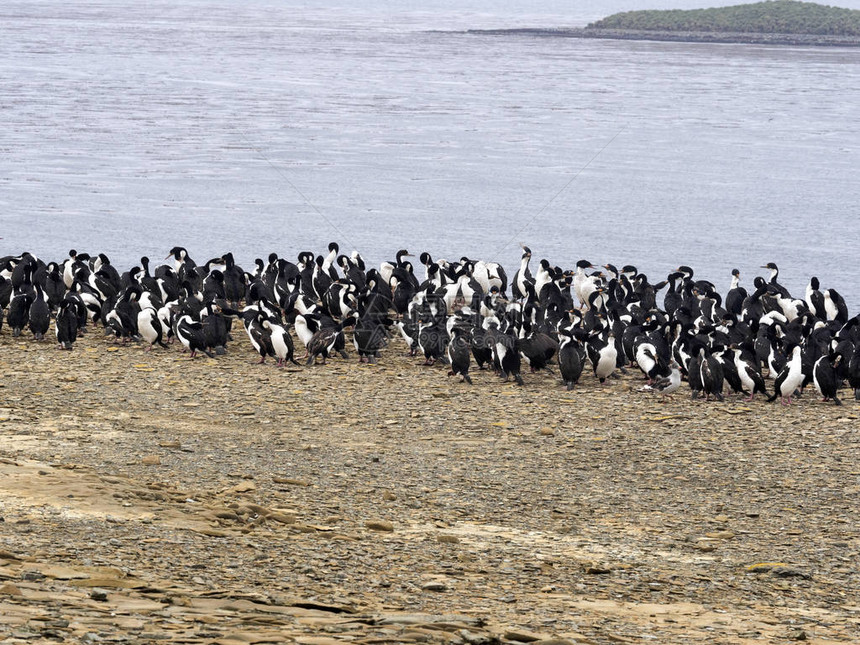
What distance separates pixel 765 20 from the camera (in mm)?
100688

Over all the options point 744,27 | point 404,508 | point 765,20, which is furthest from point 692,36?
point 404,508

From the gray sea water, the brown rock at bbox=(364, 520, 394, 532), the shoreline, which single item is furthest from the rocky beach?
the shoreline

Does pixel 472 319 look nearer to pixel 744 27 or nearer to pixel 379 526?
pixel 379 526

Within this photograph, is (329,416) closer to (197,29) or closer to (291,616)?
(291,616)

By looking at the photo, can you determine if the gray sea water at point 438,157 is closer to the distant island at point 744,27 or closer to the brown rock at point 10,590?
the brown rock at point 10,590

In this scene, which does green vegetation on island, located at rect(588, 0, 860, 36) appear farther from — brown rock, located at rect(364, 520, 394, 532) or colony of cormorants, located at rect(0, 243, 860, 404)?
brown rock, located at rect(364, 520, 394, 532)

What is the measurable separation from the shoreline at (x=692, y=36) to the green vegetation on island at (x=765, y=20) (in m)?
2.05

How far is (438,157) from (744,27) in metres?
69.0

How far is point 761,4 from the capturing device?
105m

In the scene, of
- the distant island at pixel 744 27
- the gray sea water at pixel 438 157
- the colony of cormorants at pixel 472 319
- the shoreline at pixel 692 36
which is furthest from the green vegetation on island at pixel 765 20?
the colony of cormorants at pixel 472 319

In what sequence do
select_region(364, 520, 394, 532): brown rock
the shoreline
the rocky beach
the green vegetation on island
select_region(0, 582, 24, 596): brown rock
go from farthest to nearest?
the green vegetation on island, the shoreline, select_region(364, 520, 394, 532): brown rock, the rocky beach, select_region(0, 582, 24, 596): brown rock

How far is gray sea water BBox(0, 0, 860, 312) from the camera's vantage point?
2759 cm

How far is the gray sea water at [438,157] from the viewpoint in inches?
1086

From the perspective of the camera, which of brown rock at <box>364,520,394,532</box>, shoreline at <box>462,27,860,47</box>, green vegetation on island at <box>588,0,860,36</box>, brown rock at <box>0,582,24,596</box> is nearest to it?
brown rock at <box>0,582,24,596</box>
